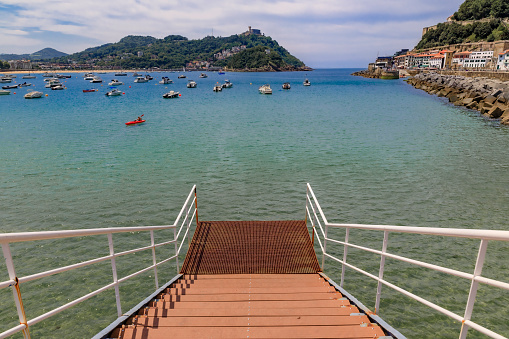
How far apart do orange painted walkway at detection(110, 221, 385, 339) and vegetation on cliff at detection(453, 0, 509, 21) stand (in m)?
175

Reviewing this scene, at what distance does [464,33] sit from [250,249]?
173m

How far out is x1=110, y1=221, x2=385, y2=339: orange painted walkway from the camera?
3.78m

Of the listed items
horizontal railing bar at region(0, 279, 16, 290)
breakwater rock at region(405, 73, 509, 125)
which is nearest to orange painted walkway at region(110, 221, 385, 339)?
horizontal railing bar at region(0, 279, 16, 290)

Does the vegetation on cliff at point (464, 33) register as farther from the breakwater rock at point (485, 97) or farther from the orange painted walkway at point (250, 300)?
the orange painted walkway at point (250, 300)

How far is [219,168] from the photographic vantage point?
1955cm

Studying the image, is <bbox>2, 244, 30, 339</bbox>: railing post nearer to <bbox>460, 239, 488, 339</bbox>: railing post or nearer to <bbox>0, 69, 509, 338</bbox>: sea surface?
<bbox>460, 239, 488, 339</bbox>: railing post

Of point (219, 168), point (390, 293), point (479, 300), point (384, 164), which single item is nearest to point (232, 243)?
point (390, 293)

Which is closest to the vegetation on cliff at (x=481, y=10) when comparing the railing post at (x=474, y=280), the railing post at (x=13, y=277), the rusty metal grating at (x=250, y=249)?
the rusty metal grating at (x=250, y=249)

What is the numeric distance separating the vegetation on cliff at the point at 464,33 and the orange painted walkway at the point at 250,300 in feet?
483

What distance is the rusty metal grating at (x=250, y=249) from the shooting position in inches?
299

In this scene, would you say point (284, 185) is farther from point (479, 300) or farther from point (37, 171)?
point (37, 171)

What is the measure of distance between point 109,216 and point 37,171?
370 inches

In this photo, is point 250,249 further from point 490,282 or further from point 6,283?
point 490,282

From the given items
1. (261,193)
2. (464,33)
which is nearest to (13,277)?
(261,193)
